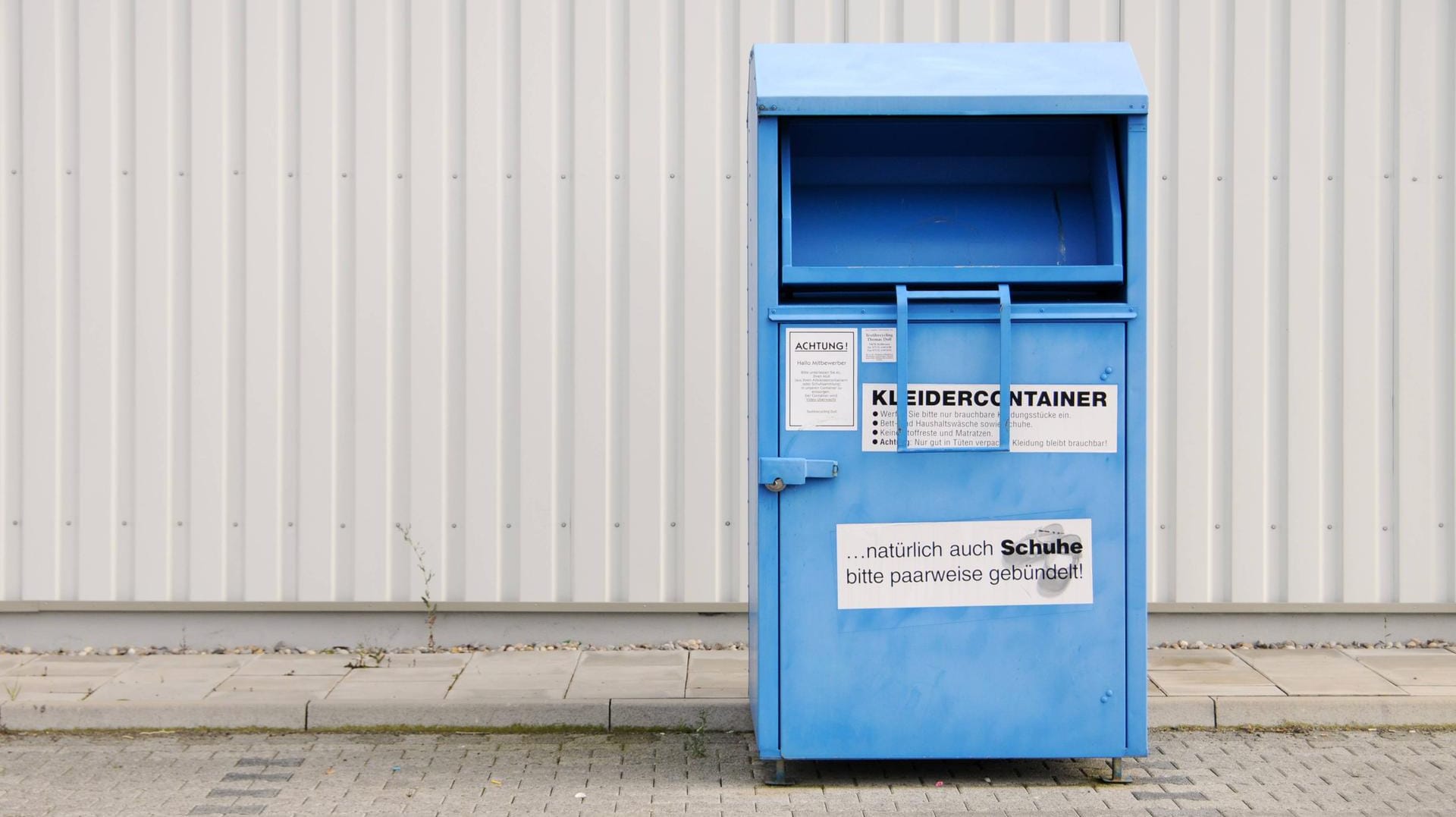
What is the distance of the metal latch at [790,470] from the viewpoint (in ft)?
15.8

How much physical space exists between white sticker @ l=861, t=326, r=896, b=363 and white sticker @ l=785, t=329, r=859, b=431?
4cm

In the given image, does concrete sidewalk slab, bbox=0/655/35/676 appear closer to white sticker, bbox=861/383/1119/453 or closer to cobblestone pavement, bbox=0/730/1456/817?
cobblestone pavement, bbox=0/730/1456/817

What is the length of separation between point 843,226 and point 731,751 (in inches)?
85.6

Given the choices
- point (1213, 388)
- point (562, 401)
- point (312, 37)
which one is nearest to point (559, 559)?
point (562, 401)

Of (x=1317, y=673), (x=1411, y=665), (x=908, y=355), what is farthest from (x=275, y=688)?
(x=1411, y=665)

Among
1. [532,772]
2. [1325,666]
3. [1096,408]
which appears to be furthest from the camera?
[1325,666]

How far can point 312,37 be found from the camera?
6891 mm

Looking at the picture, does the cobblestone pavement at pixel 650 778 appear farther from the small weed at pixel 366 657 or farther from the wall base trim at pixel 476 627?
the wall base trim at pixel 476 627

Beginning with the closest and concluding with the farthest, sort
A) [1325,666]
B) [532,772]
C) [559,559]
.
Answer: [532,772] → [1325,666] → [559,559]

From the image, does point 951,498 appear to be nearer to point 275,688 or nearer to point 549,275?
point 549,275

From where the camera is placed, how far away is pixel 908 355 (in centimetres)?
484

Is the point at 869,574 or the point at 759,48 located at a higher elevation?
the point at 759,48

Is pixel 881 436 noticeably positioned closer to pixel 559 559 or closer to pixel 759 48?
pixel 759 48

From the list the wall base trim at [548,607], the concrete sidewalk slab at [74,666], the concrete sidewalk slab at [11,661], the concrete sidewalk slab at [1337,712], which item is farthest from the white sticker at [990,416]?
the concrete sidewalk slab at [11,661]
